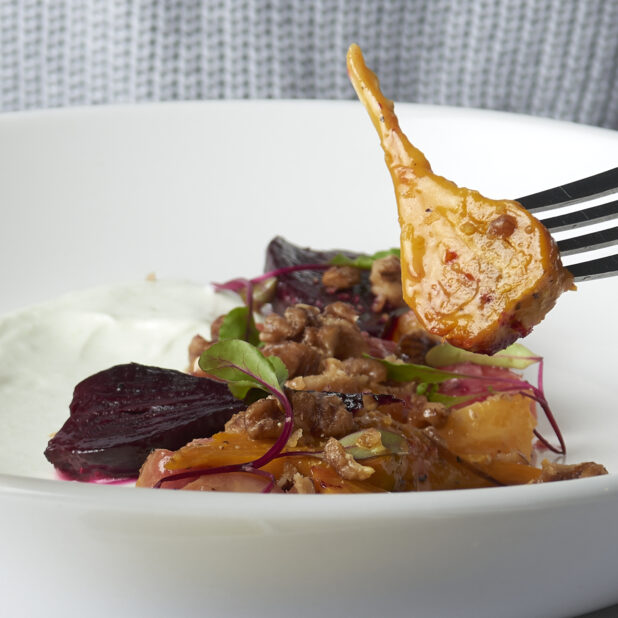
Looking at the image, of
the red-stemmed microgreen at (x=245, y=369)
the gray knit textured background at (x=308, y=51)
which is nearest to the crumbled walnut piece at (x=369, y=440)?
the red-stemmed microgreen at (x=245, y=369)

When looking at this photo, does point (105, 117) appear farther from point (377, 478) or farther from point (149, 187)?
point (377, 478)

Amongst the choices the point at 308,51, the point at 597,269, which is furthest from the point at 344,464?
the point at 308,51

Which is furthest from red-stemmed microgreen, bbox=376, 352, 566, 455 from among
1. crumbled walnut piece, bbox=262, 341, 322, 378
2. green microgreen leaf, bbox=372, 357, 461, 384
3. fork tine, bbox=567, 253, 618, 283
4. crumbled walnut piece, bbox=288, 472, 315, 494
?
crumbled walnut piece, bbox=288, 472, 315, 494

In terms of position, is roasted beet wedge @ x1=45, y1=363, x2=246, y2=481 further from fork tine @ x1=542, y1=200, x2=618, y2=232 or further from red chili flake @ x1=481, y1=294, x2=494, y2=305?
fork tine @ x1=542, y1=200, x2=618, y2=232

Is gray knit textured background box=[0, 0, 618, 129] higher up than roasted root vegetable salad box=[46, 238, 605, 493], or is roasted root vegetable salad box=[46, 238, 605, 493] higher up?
gray knit textured background box=[0, 0, 618, 129]

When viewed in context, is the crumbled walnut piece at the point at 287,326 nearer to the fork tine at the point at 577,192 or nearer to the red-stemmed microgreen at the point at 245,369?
the red-stemmed microgreen at the point at 245,369

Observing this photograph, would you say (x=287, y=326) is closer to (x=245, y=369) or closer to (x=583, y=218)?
(x=245, y=369)

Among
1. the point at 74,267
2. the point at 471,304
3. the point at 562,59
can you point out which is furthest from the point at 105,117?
the point at 562,59
